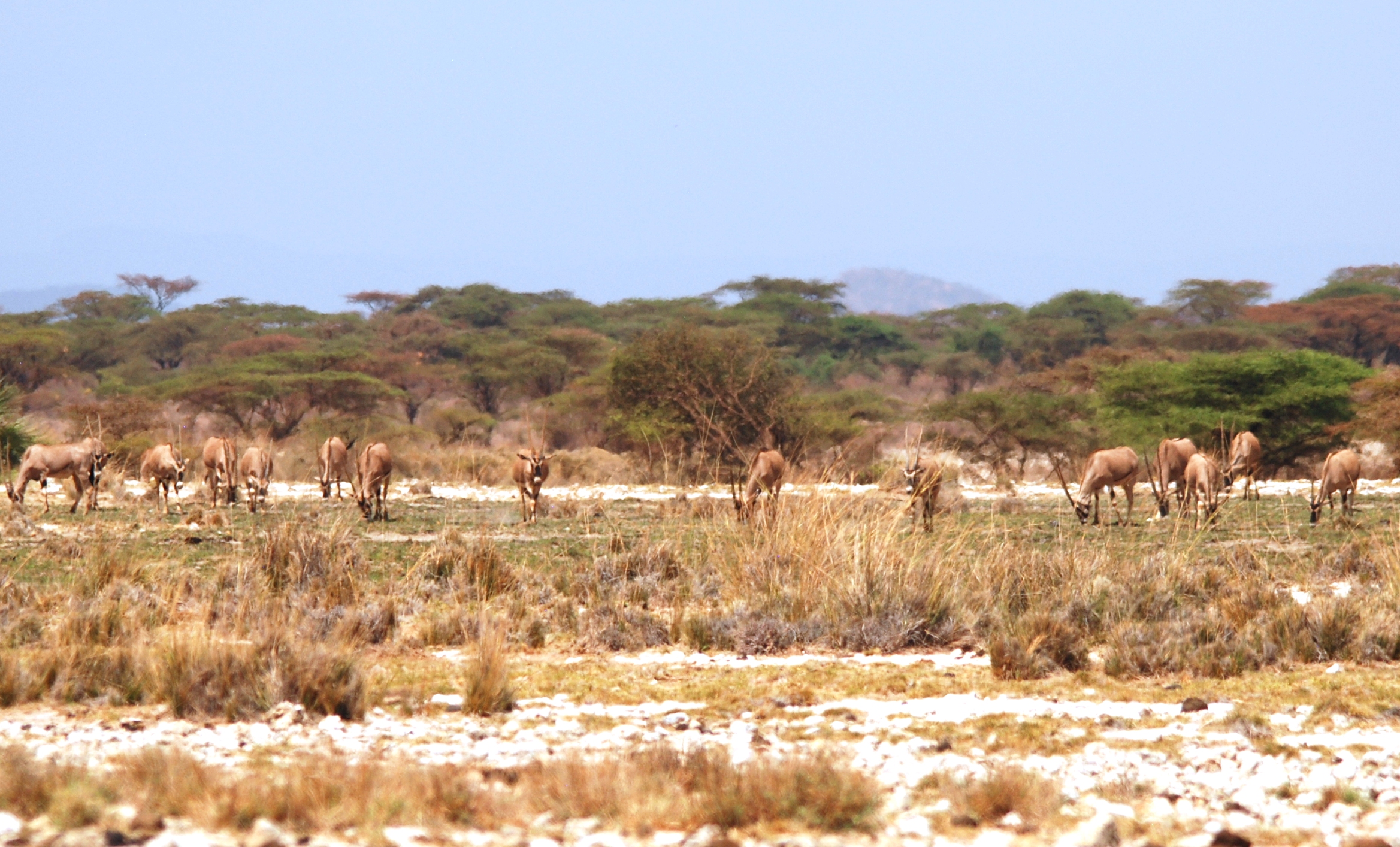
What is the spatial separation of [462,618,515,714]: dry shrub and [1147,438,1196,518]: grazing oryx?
14521 mm

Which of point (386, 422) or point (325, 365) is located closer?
point (386, 422)

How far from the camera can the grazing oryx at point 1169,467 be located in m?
19.9

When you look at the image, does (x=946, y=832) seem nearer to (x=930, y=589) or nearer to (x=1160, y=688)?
(x=1160, y=688)

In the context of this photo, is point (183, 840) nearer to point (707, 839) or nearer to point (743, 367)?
point (707, 839)

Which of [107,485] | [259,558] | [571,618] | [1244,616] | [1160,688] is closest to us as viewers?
[1160,688]

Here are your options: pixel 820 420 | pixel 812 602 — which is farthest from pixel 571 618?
pixel 820 420

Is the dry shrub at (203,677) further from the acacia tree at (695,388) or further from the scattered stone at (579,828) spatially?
the acacia tree at (695,388)

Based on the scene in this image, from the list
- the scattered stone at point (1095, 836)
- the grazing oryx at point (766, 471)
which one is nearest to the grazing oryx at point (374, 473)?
the grazing oryx at point (766, 471)

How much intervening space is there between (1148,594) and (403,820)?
6736 millimetres

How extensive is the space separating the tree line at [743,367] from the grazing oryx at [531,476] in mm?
2584

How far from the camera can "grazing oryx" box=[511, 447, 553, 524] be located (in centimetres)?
1894

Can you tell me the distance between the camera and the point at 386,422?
4125 cm

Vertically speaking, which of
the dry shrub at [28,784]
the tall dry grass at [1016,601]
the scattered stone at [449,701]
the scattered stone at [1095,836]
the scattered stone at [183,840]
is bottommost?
the scattered stone at [1095,836]

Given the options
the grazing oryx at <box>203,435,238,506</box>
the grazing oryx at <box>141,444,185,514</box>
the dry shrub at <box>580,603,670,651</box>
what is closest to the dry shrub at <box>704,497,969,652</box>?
the dry shrub at <box>580,603,670,651</box>
